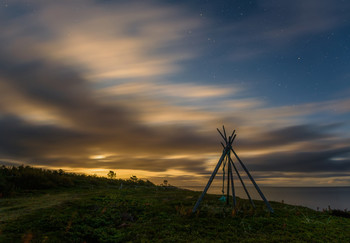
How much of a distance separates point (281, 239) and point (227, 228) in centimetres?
285

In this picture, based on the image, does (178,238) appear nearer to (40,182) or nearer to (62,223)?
(62,223)

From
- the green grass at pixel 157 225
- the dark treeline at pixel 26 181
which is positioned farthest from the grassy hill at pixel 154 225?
the dark treeline at pixel 26 181

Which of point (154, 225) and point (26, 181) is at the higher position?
point (26, 181)

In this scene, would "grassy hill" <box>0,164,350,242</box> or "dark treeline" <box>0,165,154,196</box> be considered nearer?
"grassy hill" <box>0,164,350,242</box>

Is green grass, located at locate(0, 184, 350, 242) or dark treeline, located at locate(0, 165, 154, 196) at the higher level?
dark treeline, located at locate(0, 165, 154, 196)

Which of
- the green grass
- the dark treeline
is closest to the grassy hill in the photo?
the green grass

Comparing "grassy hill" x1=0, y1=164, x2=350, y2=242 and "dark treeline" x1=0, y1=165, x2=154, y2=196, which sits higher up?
"dark treeline" x1=0, y1=165, x2=154, y2=196

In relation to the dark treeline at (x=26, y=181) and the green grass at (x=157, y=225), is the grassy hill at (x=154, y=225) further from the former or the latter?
the dark treeline at (x=26, y=181)

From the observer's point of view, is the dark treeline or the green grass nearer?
the green grass

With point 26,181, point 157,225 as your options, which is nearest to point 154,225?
point 157,225

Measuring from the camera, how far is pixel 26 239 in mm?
11492

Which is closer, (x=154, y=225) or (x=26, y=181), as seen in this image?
(x=154, y=225)

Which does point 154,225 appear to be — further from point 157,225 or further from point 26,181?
point 26,181

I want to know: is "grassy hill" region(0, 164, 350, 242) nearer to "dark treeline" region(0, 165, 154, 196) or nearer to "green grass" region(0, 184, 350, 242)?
"green grass" region(0, 184, 350, 242)
